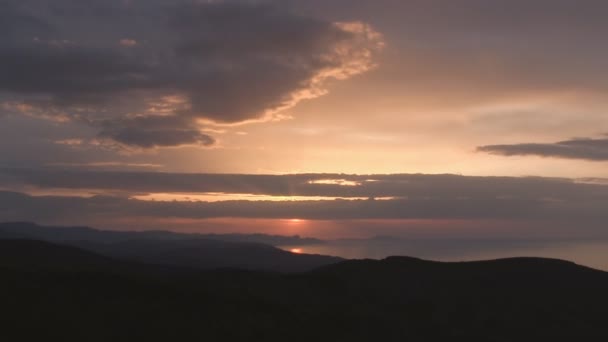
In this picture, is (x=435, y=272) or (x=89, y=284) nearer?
(x=89, y=284)

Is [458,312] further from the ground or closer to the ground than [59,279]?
closer to the ground

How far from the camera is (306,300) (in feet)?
209

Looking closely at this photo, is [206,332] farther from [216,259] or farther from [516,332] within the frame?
[216,259]

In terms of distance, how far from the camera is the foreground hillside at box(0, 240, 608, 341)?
1666 inches

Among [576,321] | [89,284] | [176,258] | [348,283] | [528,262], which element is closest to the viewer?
[89,284]

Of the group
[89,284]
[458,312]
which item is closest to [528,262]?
[458,312]

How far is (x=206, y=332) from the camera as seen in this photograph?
43688 mm

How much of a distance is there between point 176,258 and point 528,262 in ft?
363

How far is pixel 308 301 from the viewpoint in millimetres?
63469

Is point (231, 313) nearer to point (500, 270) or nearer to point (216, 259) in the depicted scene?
point (500, 270)

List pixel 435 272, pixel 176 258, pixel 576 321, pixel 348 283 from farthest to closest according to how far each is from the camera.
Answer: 1. pixel 176 258
2. pixel 435 272
3. pixel 348 283
4. pixel 576 321

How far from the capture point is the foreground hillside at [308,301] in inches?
1666

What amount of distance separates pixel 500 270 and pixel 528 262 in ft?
18.2

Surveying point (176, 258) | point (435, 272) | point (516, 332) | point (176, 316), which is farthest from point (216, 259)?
point (176, 316)
